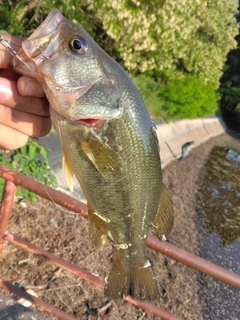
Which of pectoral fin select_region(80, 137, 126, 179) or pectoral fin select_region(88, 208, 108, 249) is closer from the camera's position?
pectoral fin select_region(80, 137, 126, 179)

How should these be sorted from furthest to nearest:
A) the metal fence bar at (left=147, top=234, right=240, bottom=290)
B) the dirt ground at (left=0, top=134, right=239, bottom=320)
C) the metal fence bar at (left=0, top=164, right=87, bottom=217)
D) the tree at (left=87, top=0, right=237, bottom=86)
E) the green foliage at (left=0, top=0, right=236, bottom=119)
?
the green foliage at (left=0, top=0, right=236, bottom=119) < the tree at (left=87, top=0, right=237, bottom=86) < the dirt ground at (left=0, top=134, right=239, bottom=320) < the metal fence bar at (left=0, top=164, right=87, bottom=217) < the metal fence bar at (left=147, top=234, right=240, bottom=290)

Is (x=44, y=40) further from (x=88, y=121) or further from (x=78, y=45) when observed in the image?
(x=88, y=121)

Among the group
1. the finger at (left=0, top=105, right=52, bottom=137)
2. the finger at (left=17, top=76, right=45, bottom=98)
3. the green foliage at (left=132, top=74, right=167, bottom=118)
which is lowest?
the green foliage at (left=132, top=74, right=167, bottom=118)

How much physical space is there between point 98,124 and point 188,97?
16648 millimetres

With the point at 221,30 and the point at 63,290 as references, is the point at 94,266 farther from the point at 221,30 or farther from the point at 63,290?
the point at 221,30

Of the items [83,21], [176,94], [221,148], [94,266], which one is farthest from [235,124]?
[94,266]

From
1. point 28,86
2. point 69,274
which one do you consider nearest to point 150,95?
point 69,274

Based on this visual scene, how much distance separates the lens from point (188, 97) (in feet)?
57.0

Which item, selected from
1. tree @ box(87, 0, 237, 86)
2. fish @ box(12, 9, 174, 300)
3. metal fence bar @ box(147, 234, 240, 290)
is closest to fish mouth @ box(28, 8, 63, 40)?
fish @ box(12, 9, 174, 300)

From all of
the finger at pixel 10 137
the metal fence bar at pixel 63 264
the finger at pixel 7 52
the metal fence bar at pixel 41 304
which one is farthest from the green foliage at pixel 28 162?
the finger at pixel 7 52

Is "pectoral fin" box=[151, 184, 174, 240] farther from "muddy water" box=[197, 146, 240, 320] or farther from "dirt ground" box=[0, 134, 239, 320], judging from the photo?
"muddy water" box=[197, 146, 240, 320]

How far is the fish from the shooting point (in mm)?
1357

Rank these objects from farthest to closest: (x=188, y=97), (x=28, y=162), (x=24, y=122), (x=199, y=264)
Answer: (x=188, y=97)
(x=28, y=162)
(x=199, y=264)
(x=24, y=122)

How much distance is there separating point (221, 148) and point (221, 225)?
1004 centimetres
